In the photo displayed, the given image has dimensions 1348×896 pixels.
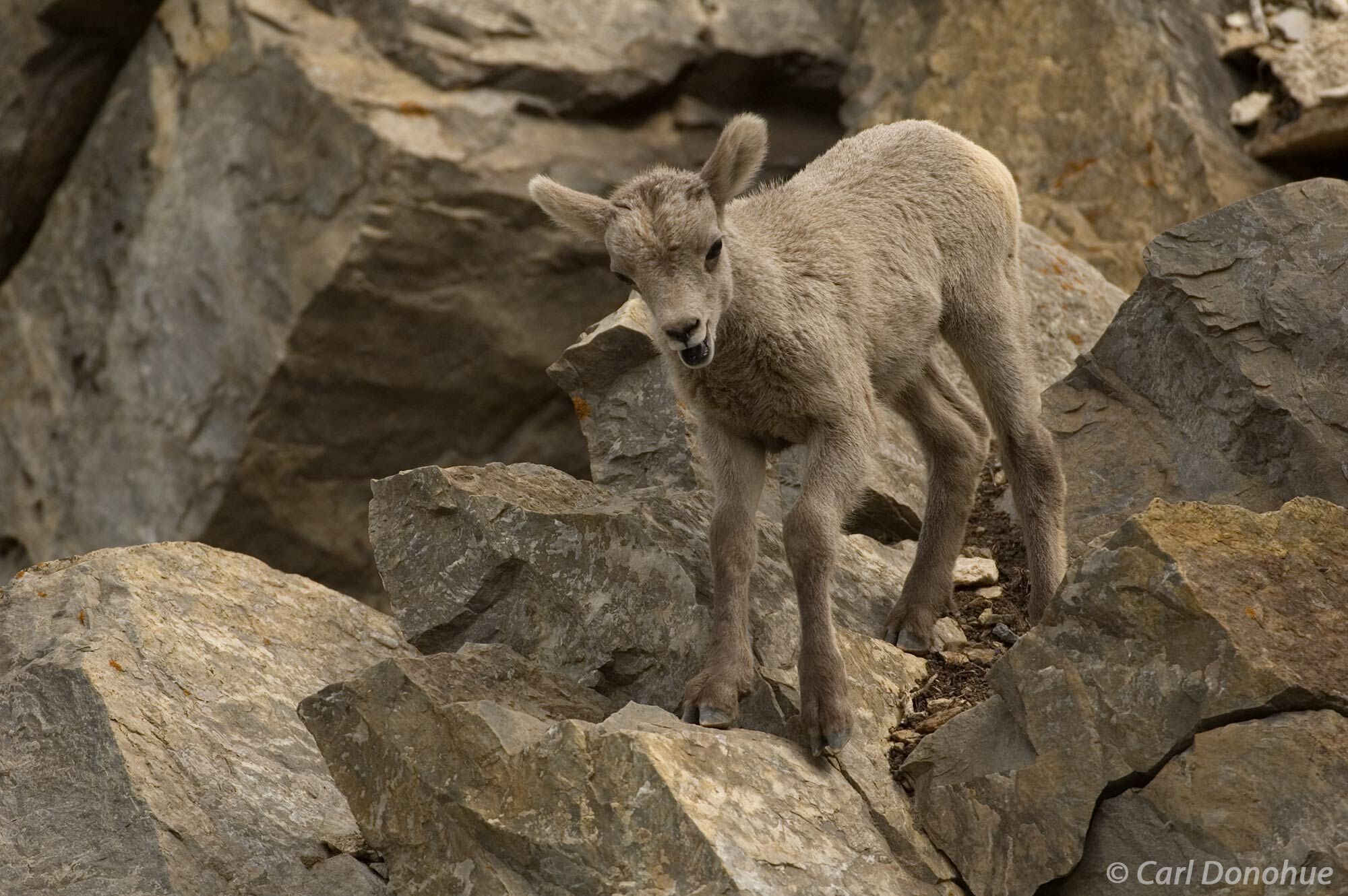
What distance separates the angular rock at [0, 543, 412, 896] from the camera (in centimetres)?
620

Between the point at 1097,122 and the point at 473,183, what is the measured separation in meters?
5.42

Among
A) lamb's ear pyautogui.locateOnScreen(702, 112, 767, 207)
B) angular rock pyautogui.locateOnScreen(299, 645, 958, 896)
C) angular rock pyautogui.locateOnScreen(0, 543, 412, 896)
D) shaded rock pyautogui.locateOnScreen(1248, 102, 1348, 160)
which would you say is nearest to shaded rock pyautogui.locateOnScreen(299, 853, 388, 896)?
angular rock pyautogui.locateOnScreen(0, 543, 412, 896)

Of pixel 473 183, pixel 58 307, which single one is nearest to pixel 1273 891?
pixel 473 183

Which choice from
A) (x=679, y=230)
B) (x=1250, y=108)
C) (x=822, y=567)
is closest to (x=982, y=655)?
(x=822, y=567)

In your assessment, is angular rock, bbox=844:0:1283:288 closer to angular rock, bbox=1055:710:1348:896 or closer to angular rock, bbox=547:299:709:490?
angular rock, bbox=547:299:709:490

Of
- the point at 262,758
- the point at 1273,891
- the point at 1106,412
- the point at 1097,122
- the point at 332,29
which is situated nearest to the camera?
the point at 1273,891

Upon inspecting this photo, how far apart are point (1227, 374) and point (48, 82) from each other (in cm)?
1228

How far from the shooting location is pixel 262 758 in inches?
271

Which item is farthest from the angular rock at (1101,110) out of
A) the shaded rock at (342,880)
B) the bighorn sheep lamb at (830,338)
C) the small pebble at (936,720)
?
the shaded rock at (342,880)

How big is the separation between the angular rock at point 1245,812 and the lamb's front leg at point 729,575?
5.59 feet

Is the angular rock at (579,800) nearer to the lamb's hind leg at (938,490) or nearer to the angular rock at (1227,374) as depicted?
the lamb's hind leg at (938,490)

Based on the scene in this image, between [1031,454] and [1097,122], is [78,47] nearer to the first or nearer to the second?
[1097,122]

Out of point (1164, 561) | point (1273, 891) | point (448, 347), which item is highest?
point (1164, 561)

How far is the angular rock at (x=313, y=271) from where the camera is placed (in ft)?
47.1
